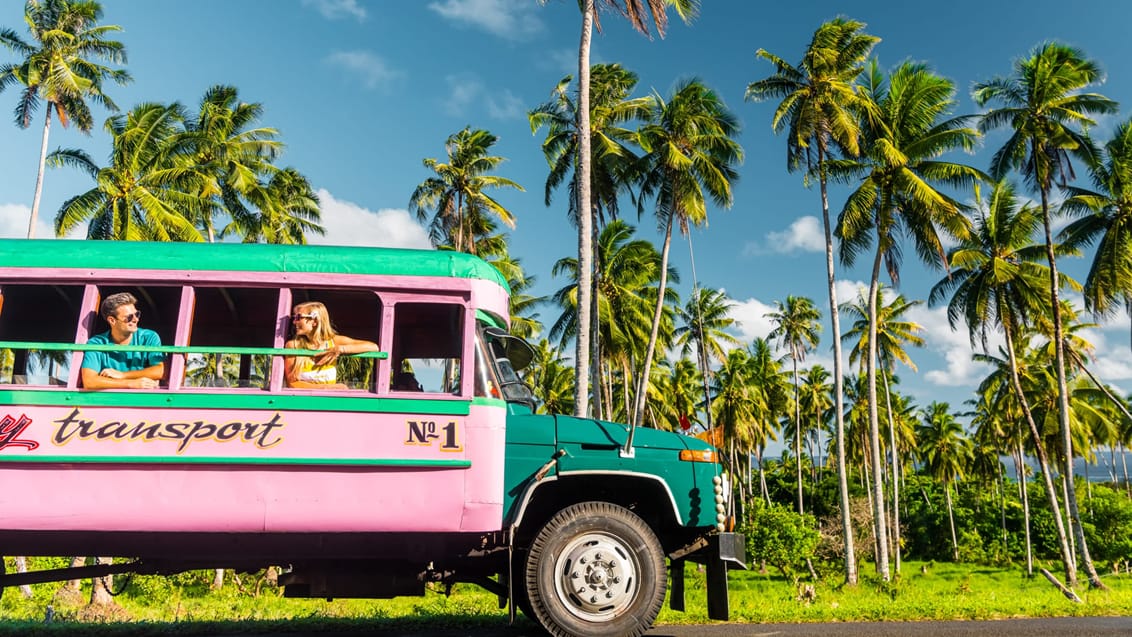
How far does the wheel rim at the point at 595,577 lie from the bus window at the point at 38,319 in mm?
3811

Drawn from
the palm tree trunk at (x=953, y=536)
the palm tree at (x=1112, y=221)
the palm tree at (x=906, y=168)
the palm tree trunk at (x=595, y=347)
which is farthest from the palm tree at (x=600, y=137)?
the palm tree trunk at (x=953, y=536)

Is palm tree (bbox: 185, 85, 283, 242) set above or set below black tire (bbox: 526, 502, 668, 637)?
above

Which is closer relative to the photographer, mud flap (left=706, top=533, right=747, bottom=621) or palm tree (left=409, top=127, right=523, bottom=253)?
mud flap (left=706, top=533, right=747, bottom=621)

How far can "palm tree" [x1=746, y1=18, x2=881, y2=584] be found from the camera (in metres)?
24.8

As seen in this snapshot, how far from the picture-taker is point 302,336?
514 centimetres

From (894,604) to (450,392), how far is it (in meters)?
5.91

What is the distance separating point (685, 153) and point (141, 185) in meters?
18.7

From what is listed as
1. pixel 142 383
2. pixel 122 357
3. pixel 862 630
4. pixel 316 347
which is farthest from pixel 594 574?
pixel 122 357

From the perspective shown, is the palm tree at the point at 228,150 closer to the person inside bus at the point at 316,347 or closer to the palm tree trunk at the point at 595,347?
the palm tree trunk at the point at 595,347

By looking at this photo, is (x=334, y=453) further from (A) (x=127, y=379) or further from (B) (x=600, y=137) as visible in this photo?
(B) (x=600, y=137)

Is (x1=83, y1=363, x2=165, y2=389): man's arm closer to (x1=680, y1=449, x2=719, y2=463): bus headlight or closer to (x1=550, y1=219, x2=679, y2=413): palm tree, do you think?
(x1=680, y1=449, x2=719, y2=463): bus headlight

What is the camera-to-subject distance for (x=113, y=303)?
5051 mm

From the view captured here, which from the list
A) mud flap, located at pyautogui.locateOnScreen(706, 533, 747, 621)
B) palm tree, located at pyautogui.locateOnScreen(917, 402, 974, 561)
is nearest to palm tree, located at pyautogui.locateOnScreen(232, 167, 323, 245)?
mud flap, located at pyautogui.locateOnScreen(706, 533, 747, 621)

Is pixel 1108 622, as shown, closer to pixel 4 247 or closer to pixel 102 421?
pixel 102 421
